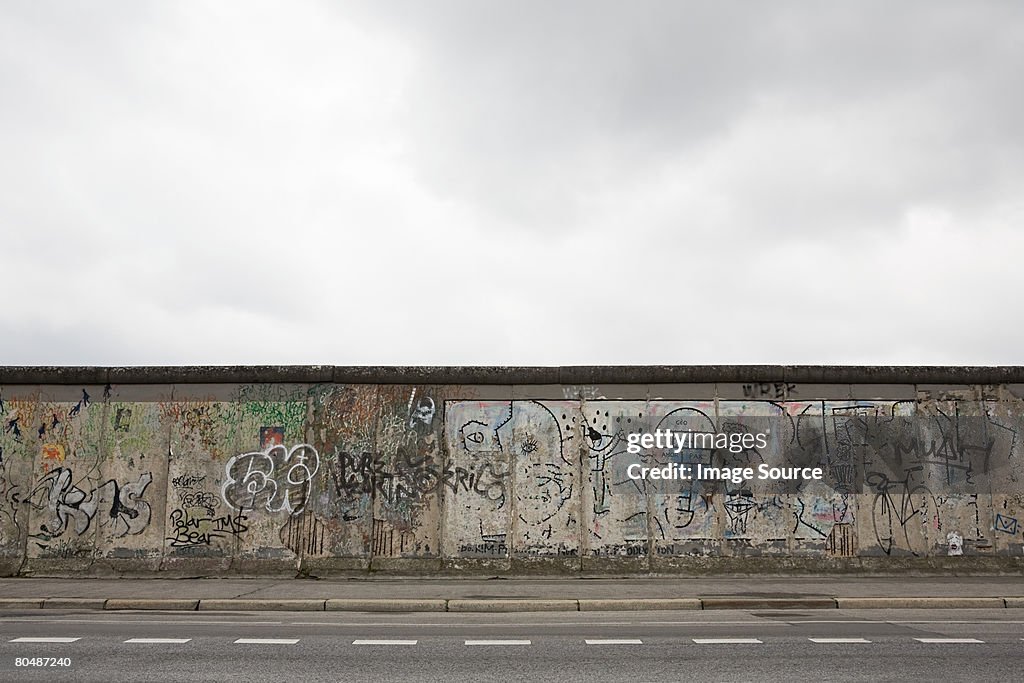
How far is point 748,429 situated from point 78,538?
12785 mm

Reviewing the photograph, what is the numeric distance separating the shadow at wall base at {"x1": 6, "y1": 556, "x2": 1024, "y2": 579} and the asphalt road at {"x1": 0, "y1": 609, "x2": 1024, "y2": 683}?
10.1ft

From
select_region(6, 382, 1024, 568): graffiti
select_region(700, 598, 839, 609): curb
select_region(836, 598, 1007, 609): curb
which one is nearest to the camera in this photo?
select_region(700, 598, 839, 609): curb

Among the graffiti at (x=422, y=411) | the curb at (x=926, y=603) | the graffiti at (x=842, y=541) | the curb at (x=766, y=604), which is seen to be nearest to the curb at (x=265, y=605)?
the graffiti at (x=422, y=411)

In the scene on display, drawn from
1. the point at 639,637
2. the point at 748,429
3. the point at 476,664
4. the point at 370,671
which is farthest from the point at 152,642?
the point at 748,429

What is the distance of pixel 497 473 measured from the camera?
15273 millimetres

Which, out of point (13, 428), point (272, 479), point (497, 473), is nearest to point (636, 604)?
point (497, 473)

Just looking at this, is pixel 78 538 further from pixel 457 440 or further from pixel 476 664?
pixel 476 664

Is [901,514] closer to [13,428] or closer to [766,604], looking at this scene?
[766,604]

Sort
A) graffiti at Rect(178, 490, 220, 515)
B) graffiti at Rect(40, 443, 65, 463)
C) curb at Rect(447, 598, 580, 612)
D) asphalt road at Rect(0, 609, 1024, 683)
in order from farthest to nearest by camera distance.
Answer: graffiti at Rect(40, 443, 65, 463)
graffiti at Rect(178, 490, 220, 515)
curb at Rect(447, 598, 580, 612)
asphalt road at Rect(0, 609, 1024, 683)

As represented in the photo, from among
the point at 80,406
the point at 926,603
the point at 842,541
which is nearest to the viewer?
the point at 926,603

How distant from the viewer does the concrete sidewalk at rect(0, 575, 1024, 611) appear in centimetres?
1209

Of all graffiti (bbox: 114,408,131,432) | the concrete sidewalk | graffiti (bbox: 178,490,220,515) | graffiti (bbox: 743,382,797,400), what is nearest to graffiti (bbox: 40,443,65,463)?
graffiti (bbox: 114,408,131,432)

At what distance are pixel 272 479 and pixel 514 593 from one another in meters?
5.36

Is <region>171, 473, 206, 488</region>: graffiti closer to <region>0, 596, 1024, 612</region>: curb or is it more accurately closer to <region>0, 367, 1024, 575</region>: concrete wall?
<region>0, 367, 1024, 575</region>: concrete wall
